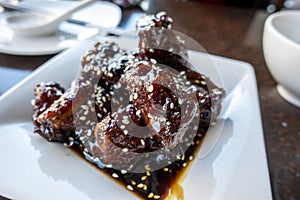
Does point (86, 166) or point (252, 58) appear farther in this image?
Result: point (252, 58)

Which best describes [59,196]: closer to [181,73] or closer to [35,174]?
[35,174]

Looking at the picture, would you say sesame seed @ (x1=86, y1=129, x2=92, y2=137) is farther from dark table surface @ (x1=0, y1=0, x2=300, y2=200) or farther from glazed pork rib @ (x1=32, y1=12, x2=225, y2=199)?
dark table surface @ (x1=0, y1=0, x2=300, y2=200)

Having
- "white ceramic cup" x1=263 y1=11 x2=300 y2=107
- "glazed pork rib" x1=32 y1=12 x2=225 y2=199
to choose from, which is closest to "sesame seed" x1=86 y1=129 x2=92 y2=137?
"glazed pork rib" x1=32 y1=12 x2=225 y2=199

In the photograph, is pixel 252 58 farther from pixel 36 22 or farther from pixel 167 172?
pixel 36 22

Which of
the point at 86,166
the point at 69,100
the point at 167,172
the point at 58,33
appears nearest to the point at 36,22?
the point at 58,33

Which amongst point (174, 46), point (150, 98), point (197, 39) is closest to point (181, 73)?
point (174, 46)

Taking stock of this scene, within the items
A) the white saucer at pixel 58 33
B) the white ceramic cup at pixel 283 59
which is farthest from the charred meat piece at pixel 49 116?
the white ceramic cup at pixel 283 59
